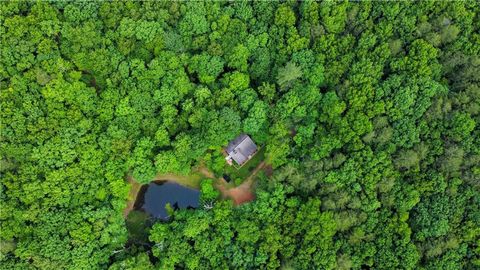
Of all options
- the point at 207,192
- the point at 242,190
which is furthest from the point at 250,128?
the point at 207,192

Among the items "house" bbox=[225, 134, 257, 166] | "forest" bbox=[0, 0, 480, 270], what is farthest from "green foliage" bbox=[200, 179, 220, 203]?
"house" bbox=[225, 134, 257, 166]

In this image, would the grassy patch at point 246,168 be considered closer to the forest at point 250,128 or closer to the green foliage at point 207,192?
the forest at point 250,128

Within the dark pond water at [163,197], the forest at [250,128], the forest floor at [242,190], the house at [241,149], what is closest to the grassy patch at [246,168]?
the forest floor at [242,190]

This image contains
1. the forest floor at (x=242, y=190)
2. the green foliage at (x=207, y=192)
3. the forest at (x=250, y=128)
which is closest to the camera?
the forest at (x=250, y=128)

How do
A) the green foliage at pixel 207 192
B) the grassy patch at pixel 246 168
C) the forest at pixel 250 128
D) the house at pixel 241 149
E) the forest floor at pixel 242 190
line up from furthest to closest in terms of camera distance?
the grassy patch at pixel 246 168, the forest floor at pixel 242 190, the house at pixel 241 149, the green foliage at pixel 207 192, the forest at pixel 250 128

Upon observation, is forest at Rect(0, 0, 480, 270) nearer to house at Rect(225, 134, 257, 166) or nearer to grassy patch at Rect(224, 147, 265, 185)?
house at Rect(225, 134, 257, 166)

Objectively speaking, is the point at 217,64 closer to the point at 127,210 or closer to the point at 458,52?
the point at 127,210
